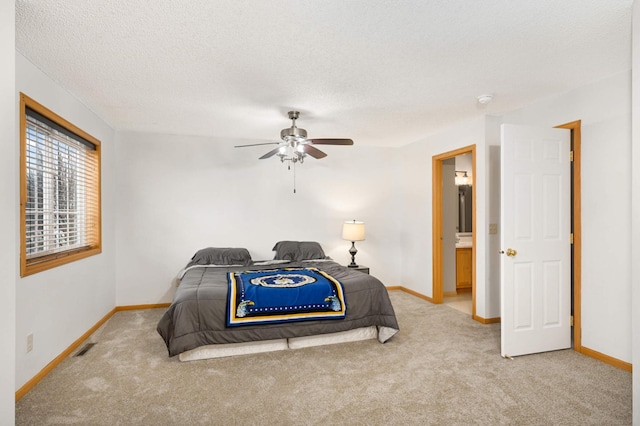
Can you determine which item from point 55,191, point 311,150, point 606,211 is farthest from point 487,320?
point 55,191

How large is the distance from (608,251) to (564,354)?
0.99m

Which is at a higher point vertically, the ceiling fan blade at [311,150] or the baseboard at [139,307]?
the ceiling fan blade at [311,150]

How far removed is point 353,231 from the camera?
209 inches

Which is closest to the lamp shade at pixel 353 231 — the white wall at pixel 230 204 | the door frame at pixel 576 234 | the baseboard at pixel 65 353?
the white wall at pixel 230 204

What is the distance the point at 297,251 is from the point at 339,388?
2.63m

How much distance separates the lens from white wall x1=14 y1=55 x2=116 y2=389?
249 cm

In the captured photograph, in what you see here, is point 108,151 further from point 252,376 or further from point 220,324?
point 252,376

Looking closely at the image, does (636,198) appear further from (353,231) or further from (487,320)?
(353,231)

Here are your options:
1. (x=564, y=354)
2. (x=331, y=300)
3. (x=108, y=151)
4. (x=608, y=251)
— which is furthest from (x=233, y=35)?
(x=564, y=354)

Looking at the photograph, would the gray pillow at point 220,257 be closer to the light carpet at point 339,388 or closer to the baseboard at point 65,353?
the baseboard at point 65,353

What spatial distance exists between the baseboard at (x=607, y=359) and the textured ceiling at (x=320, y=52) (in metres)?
2.36

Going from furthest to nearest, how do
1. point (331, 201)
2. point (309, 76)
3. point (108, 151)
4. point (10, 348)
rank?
point (331, 201), point (108, 151), point (309, 76), point (10, 348)

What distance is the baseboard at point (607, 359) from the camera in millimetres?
2832

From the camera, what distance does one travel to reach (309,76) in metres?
2.92
